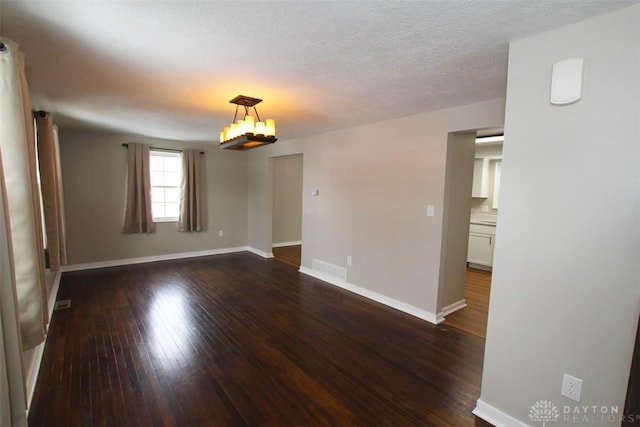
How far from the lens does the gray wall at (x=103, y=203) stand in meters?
4.86

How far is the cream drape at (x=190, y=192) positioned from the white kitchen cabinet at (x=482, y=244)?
5.35m

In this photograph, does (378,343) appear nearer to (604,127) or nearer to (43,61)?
(604,127)

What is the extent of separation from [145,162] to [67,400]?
4283mm

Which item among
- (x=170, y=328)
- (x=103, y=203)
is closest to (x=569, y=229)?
(x=170, y=328)

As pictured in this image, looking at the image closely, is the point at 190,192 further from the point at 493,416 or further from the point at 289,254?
the point at 493,416

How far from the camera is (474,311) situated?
3.66 metres

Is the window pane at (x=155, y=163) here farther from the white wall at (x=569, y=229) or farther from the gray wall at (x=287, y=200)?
the white wall at (x=569, y=229)

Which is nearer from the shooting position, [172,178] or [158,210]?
Result: [158,210]

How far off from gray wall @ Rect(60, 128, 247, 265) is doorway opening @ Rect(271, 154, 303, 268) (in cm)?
Result: 161

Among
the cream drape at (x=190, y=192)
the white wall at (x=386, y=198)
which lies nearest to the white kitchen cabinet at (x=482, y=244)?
the white wall at (x=386, y=198)

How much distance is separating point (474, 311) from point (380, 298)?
1.16 metres

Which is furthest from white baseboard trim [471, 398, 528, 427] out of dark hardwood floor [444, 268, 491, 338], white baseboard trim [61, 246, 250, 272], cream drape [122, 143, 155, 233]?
cream drape [122, 143, 155, 233]

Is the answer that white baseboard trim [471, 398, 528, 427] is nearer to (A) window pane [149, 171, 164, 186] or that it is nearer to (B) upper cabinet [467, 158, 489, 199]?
(B) upper cabinet [467, 158, 489, 199]

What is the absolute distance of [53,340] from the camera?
2.75 metres
